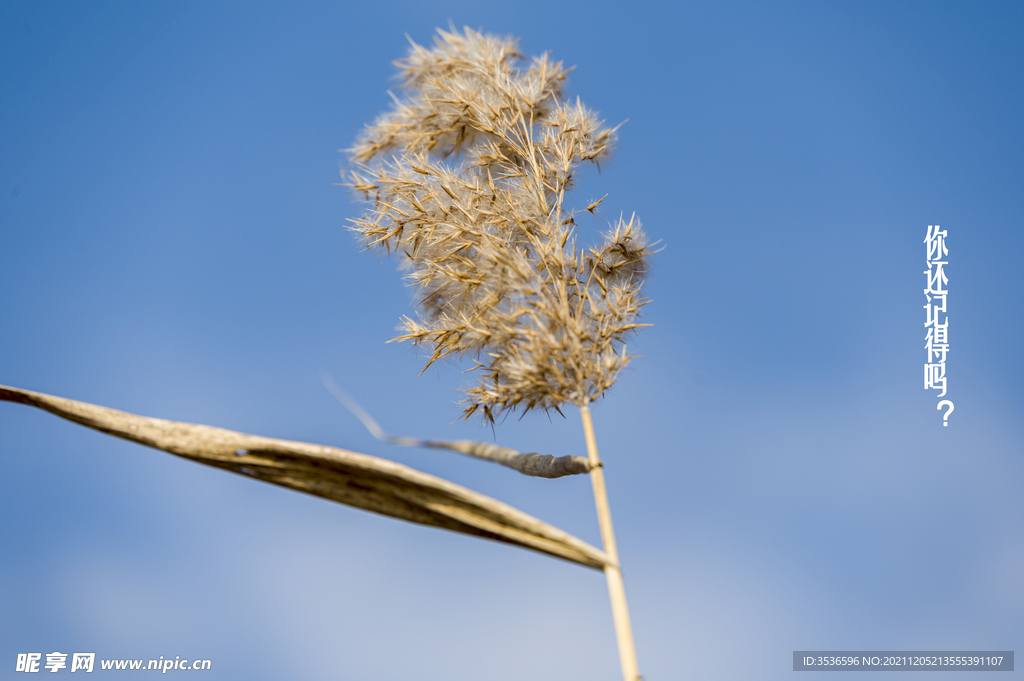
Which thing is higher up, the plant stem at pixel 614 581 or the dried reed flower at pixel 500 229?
the dried reed flower at pixel 500 229

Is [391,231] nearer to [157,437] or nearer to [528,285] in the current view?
[528,285]

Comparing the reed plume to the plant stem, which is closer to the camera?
the plant stem

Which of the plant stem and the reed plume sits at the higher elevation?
the reed plume

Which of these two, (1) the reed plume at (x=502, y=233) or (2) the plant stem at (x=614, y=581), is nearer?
(2) the plant stem at (x=614, y=581)

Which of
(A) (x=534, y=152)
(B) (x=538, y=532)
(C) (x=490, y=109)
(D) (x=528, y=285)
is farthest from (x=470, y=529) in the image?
(C) (x=490, y=109)

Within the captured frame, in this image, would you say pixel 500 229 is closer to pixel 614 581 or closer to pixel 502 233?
pixel 502 233
